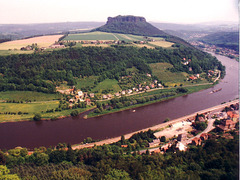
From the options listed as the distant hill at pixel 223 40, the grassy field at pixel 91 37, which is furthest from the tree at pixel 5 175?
the distant hill at pixel 223 40

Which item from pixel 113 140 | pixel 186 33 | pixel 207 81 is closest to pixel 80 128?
pixel 113 140

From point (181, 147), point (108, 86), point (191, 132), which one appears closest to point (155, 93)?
point (108, 86)

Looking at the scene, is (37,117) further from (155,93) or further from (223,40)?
(223,40)

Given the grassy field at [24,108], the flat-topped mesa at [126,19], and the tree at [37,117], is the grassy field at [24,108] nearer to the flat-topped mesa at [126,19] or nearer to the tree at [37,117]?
the tree at [37,117]

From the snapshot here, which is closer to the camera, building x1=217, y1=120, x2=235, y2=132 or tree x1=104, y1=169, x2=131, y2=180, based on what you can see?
tree x1=104, y1=169, x2=131, y2=180

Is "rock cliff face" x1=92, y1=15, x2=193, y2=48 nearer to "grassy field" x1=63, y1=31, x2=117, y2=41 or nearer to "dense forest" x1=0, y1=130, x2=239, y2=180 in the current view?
"grassy field" x1=63, y1=31, x2=117, y2=41

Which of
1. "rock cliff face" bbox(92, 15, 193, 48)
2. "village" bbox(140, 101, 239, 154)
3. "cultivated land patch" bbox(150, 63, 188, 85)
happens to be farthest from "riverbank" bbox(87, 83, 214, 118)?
"rock cliff face" bbox(92, 15, 193, 48)
